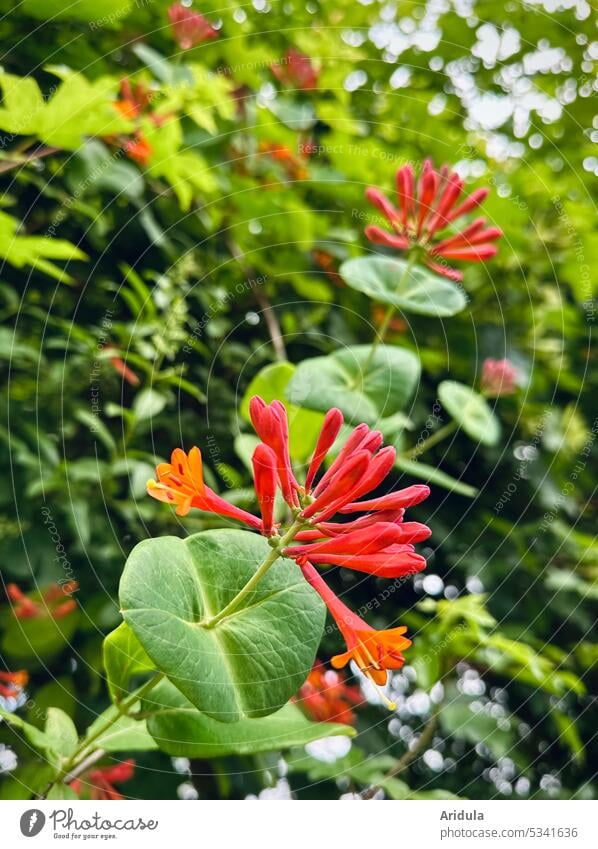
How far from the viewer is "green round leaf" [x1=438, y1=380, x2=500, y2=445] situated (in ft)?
3.87

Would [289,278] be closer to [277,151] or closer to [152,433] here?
[277,151]

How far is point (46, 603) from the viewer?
3.31 feet

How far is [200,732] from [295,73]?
45.3 inches

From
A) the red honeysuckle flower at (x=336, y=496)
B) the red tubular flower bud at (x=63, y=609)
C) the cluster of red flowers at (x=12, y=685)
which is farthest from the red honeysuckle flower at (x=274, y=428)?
the red tubular flower bud at (x=63, y=609)

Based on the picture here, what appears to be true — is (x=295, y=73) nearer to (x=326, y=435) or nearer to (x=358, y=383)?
(x=358, y=383)

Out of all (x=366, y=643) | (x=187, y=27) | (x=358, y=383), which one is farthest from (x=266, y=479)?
(x=187, y=27)

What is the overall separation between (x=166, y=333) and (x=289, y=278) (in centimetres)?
37

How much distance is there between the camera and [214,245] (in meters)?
1.27

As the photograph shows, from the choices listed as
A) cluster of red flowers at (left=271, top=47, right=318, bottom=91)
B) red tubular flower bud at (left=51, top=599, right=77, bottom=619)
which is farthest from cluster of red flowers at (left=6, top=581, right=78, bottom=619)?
cluster of red flowers at (left=271, top=47, right=318, bottom=91)

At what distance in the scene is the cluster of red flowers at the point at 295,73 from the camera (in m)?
1.37

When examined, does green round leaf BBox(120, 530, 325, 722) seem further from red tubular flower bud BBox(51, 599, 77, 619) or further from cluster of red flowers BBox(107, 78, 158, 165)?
cluster of red flowers BBox(107, 78, 158, 165)

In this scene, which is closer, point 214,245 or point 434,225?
Answer: point 434,225

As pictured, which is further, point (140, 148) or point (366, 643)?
point (140, 148)

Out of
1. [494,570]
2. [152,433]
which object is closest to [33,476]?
[152,433]
